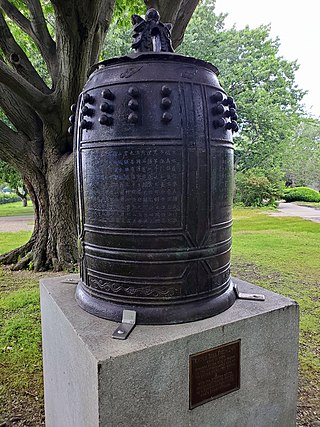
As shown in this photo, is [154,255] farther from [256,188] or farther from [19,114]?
[256,188]

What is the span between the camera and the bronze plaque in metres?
1.69

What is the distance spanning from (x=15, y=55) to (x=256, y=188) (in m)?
13.9

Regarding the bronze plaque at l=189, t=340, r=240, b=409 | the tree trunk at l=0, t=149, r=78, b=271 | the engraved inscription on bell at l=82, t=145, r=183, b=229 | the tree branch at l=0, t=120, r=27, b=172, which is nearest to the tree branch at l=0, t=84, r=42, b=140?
the tree branch at l=0, t=120, r=27, b=172

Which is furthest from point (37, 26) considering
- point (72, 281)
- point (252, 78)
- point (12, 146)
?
point (252, 78)

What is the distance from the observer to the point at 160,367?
1.59 meters

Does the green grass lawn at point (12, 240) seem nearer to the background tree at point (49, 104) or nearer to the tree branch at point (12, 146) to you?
the background tree at point (49, 104)

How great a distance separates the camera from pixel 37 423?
243 centimetres

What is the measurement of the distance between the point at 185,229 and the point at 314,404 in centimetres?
188

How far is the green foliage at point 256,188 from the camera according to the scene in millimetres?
17203

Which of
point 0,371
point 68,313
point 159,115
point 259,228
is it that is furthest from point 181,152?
point 259,228

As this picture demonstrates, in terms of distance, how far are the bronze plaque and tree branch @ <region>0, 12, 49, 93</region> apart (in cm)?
506

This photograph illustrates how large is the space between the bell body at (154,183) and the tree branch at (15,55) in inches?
164

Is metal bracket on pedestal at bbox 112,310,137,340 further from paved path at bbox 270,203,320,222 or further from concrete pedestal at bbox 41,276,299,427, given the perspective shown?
paved path at bbox 270,203,320,222

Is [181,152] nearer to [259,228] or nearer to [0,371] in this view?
[0,371]
